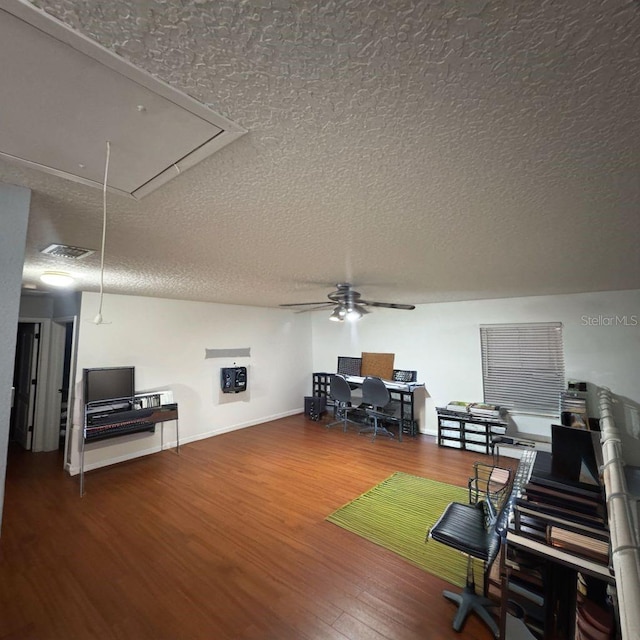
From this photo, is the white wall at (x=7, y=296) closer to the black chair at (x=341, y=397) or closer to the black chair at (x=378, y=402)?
the black chair at (x=378, y=402)

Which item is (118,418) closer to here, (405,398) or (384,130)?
(384,130)

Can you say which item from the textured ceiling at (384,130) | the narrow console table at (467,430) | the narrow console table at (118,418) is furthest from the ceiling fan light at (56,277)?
the narrow console table at (467,430)

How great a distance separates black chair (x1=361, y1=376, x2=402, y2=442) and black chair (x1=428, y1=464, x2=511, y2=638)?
2.82 m

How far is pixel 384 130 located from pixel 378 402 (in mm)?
4575

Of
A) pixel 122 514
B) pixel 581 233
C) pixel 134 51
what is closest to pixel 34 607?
pixel 122 514

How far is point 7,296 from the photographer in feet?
3.31

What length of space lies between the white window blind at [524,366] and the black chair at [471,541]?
2.79 m

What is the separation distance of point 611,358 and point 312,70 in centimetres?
477

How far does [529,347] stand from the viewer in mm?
4293

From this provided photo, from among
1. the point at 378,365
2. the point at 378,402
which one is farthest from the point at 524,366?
the point at 378,365

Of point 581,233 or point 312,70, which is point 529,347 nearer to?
point 581,233

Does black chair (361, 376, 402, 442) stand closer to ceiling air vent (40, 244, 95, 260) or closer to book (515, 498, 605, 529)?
book (515, 498, 605, 529)

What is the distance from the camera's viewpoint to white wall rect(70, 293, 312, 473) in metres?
3.90

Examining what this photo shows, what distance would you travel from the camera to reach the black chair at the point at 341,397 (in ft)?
17.5
